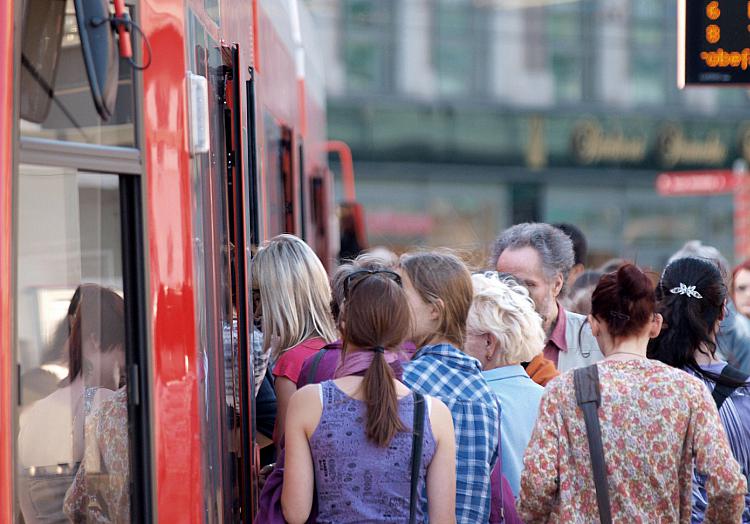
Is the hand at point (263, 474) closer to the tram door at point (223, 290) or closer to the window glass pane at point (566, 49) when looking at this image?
the tram door at point (223, 290)

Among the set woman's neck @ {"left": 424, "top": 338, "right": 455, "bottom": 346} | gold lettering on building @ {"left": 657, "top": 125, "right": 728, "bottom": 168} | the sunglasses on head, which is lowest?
woman's neck @ {"left": 424, "top": 338, "right": 455, "bottom": 346}

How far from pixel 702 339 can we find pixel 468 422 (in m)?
0.91

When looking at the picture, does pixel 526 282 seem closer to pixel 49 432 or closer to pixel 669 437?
pixel 669 437

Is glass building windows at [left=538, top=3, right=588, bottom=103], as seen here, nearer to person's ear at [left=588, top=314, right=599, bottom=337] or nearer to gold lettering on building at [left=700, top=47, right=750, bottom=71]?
gold lettering on building at [left=700, top=47, right=750, bottom=71]

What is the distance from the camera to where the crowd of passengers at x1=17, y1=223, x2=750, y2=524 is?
284cm

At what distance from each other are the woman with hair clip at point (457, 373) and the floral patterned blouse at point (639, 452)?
201 mm

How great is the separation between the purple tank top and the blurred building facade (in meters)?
20.9

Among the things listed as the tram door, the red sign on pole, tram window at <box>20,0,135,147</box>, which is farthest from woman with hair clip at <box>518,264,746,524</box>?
the red sign on pole

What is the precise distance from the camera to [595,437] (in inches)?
120

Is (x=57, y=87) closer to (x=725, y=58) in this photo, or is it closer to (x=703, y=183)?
(x=725, y=58)

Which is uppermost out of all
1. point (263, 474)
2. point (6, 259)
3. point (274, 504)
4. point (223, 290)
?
point (6, 259)

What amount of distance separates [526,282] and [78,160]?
8.08 ft

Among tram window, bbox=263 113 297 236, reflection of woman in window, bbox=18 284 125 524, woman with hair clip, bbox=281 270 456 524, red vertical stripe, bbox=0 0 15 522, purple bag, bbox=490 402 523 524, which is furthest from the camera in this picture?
tram window, bbox=263 113 297 236

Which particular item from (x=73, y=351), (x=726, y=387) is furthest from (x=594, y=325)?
(x=73, y=351)
